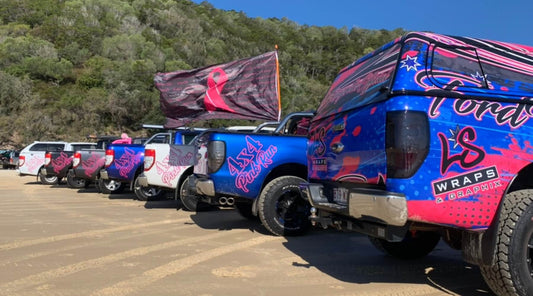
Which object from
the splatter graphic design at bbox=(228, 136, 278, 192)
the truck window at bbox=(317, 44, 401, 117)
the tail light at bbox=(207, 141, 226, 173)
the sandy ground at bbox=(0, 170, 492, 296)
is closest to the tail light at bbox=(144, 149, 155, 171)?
the sandy ground at bbox=(0, 170, 492, 296)

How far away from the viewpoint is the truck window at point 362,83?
149 inches

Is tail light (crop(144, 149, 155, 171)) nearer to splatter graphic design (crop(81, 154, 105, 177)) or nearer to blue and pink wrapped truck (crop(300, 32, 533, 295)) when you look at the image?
splatter graphic design (crop(81, 154, 105, 177))

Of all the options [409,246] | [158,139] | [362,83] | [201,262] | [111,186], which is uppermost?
[362,83]

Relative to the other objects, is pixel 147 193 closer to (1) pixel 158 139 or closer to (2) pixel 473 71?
(1) pixel 158 139

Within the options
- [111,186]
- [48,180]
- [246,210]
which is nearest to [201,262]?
[246,210]

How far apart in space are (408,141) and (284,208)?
135 inches

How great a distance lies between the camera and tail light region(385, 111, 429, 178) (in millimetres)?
3311

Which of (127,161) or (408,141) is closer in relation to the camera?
(408,141)

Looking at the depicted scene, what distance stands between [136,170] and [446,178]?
28.8ft

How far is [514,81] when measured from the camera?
3645 mm

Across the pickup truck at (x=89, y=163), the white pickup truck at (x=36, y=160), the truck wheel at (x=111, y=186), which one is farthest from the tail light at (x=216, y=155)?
the white pickup truck at (x=36, y=160)

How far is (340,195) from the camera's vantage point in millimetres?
4211

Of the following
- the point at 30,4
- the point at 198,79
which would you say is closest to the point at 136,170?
the point at 198,79

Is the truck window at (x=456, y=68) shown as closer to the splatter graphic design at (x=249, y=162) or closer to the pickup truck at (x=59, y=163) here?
the splatter graphic design at (x=249, y=162)
